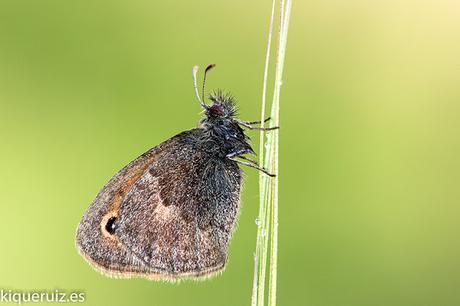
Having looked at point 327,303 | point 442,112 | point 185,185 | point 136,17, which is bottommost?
point 327,303

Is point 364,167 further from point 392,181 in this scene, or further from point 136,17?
point 136,17

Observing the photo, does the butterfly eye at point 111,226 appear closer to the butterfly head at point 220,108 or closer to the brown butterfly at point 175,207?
the brown butterfly at point 175,207

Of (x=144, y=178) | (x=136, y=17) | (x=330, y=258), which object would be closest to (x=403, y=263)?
(x=330, y=258)

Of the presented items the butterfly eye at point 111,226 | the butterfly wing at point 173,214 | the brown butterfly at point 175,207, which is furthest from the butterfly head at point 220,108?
the butterfly eye at point 111,226

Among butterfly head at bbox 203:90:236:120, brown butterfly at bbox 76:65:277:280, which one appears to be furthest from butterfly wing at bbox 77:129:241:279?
butterfly head at bbox 203:90:236:120

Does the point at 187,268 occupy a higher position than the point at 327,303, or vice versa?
the point at 187,268

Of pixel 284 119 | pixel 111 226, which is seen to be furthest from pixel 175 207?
pixel 284 119

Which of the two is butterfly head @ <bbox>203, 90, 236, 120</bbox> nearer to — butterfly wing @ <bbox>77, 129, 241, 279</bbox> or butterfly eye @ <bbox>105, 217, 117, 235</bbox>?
butterfly wing @ <bbox>77, 129, 241, 279</bbox>

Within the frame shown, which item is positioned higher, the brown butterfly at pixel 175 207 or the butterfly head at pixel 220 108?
the butterfly head at pixel 220 108

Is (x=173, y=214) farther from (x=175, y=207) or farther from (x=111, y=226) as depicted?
(x=111, y=226)
